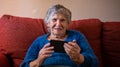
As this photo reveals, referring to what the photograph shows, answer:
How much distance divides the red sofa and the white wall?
287 millimetres

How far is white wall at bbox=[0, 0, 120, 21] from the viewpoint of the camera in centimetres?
243

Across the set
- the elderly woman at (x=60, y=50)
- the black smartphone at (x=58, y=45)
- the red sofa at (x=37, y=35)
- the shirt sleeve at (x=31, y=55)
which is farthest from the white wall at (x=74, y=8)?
the black smartphone at (x=58, y=45)

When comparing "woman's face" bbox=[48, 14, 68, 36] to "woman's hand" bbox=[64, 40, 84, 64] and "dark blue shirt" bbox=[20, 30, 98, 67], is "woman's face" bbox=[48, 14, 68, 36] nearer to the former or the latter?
"dark blue shirt" bbox=[20, 30, 98, 67]

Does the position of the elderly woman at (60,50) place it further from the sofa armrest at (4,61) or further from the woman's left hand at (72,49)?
the sofa armrest at (4,61)

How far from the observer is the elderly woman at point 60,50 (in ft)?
5.26

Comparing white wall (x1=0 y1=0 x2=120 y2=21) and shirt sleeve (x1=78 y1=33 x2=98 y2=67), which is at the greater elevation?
white wall (x1=0 y1=0 x2=120 y2=21)

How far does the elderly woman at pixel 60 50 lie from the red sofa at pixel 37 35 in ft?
0.65

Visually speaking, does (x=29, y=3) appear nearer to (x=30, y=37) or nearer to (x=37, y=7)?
(x=37, y=7)

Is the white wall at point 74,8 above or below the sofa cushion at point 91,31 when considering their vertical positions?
above

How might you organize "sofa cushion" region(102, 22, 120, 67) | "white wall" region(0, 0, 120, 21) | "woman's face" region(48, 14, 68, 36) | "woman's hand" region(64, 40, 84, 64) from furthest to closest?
"white wall" region(0, 0, 120, 21) < "sofa cushion" region(102, 22, 120, 67) < "woman's face" region(48, 14, 68, 36) < "woman's hand" region(64, 40, 84, 64)

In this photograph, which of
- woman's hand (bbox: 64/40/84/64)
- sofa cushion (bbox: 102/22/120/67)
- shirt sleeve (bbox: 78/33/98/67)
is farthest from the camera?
sofa cushion (bbox: 102/22/120/67)

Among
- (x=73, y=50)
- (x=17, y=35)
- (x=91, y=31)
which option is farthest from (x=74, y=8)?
(x=73, y=50)

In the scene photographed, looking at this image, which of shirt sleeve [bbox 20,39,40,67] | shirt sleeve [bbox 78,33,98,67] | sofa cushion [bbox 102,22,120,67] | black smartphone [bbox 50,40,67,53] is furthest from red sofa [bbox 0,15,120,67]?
black smartphone [bbox 50,40,67,53]

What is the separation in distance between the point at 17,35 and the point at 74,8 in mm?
764
